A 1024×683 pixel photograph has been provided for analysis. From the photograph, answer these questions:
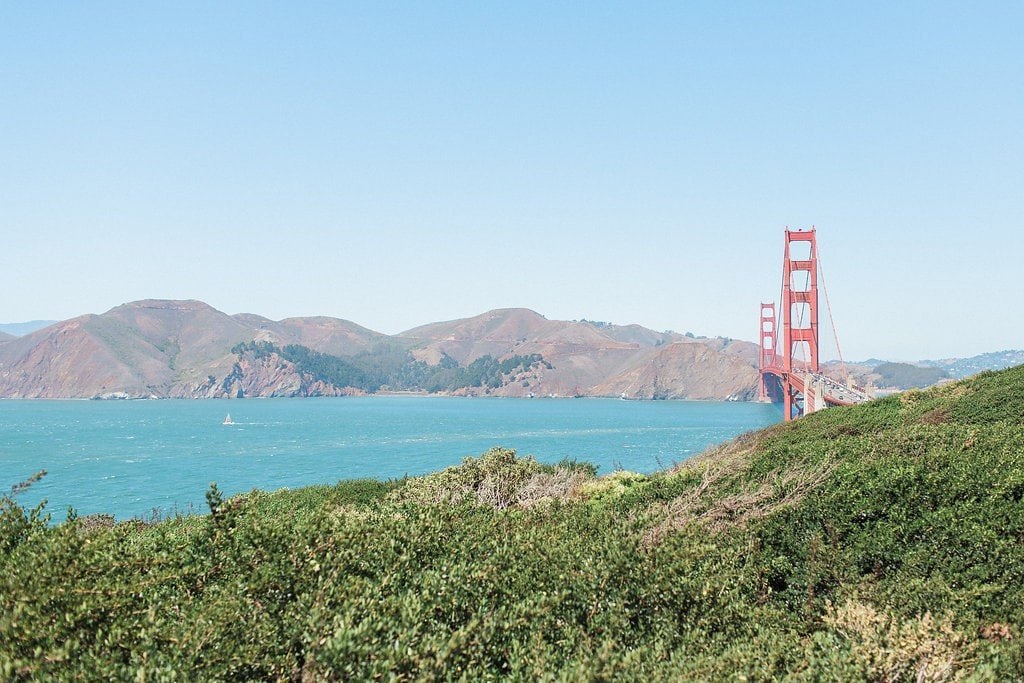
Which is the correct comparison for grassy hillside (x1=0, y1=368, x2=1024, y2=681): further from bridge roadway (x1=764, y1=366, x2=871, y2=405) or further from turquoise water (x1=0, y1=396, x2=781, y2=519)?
bridge roadway (x1=764, y1=366, x2=871, y2=405)

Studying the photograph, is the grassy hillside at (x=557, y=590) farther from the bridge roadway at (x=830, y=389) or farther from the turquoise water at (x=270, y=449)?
the bridge roadway at (x=830, y=389)

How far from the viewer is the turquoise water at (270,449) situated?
49938 millimetres

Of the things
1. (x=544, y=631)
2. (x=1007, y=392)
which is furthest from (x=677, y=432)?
(x=544, y=631)

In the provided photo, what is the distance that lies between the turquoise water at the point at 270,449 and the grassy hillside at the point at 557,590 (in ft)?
86.7

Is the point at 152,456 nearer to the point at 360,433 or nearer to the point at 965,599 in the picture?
the point at 360,433

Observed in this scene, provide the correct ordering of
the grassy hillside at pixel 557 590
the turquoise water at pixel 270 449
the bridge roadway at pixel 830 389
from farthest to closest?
the bridge roadway at pixel 830 389, the turquoise water at pixel 270 449, the grassy hillside at pixel 557 590

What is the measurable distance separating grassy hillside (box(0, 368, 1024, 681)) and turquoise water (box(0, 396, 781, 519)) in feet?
86.7

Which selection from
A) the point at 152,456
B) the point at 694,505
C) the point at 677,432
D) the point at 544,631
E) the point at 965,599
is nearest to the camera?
the point at 544,631

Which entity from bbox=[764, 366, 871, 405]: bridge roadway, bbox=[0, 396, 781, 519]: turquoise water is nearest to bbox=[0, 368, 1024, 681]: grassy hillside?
bbox=[0, 396, 781, 519]: turquoise water

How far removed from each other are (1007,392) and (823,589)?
17.8 metres

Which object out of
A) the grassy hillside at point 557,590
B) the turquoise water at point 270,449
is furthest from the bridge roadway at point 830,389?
the grassy hillside at point 557,590

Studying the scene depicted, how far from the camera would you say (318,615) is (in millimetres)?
6816

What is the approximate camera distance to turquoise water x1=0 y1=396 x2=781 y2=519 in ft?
164

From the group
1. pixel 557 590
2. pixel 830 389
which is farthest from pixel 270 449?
pixel 557 590
